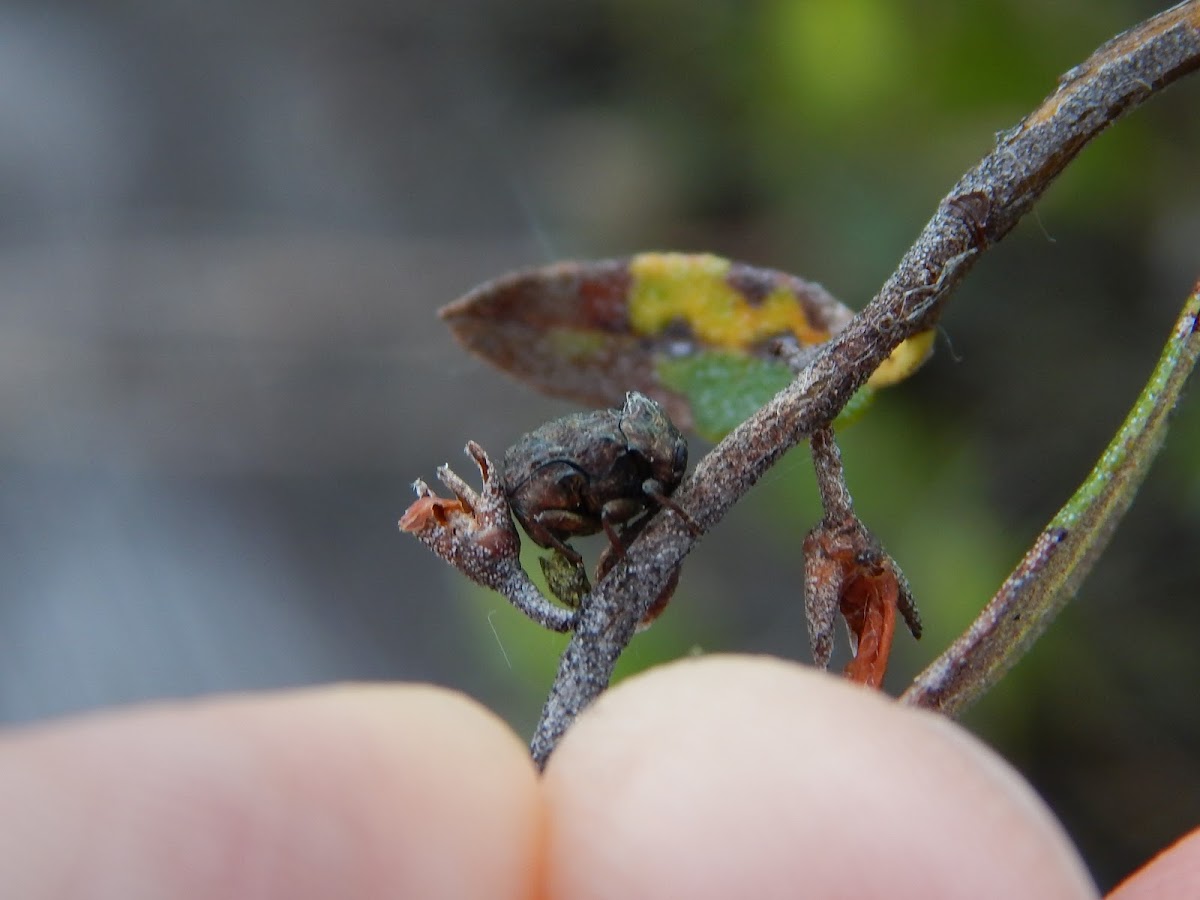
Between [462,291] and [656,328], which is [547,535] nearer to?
[656,328]

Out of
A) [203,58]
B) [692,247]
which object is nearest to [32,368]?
[203,58]

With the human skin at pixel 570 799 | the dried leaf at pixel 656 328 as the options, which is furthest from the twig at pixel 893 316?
the dried leaf at pixel 656 328

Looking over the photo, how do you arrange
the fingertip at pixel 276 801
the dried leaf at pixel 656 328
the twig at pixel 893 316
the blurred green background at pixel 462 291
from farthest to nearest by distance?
1. the blurred green background at pixel 462 291
2. the dried leaf at pixel 656 328
3. the twig at pixel 893 316
4. the fingertip at pixel 276 801

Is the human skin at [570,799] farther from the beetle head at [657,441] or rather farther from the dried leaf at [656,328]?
the dried leaf at [656,328]

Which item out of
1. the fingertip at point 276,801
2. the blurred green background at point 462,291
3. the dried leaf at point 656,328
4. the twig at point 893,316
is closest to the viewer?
the fingertip at point 276,801

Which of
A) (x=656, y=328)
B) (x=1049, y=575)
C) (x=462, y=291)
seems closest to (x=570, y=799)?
(x=1049, y=575)

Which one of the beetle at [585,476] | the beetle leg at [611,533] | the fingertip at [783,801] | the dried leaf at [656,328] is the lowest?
the fingertip at [783,801]
